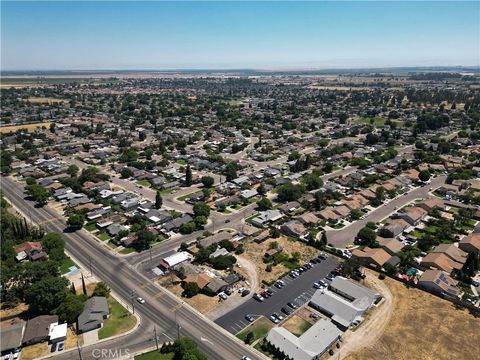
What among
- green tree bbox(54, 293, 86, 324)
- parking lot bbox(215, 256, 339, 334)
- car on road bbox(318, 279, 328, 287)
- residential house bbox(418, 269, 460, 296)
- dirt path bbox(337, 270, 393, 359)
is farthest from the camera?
car on road bbox(318, 279, 328, 287)

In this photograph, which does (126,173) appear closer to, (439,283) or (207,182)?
(207,182)

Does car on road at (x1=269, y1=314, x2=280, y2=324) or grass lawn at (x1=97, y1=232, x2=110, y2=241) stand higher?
grass lawn at (x1=97, y1=232, x2=110, y2=241)

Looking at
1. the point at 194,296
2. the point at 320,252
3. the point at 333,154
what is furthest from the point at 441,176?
the point at 194,296

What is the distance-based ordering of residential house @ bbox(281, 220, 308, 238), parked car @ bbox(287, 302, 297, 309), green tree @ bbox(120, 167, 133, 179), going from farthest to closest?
green tree @ bbox(120, 167, 133, 179) < residential house @ bbox(281, 220, 308, 238) < parked car @ bbox(287, 302, 297, 309)

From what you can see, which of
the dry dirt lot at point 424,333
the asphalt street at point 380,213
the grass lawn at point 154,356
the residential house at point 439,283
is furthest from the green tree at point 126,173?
the residential house at point 439,283

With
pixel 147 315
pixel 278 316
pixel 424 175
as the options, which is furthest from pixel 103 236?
pixel 424 175

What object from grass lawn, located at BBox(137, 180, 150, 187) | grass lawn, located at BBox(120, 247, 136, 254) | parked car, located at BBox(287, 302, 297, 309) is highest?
grass lawn, located at BBox(137, 180, 150, 187)

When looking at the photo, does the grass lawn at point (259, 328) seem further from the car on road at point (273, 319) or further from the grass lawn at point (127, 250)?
the grass lawn at point (127, 250)

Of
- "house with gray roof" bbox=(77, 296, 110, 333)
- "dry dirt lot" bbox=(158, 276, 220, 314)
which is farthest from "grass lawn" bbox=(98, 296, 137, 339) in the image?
"dry dirt lot" bbox=(158, 276, 220, 314)

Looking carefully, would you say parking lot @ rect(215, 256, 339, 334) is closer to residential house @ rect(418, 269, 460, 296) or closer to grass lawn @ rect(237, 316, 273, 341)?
grass lawn @ rect(237, 316, 273, 341)
